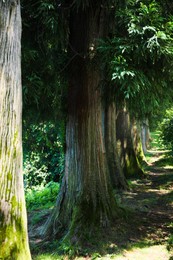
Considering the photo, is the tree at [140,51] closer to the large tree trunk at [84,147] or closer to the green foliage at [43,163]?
the large tree trunk at [84,147]

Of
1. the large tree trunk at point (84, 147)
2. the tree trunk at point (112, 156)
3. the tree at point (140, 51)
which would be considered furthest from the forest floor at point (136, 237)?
the tree at point (140, 51)

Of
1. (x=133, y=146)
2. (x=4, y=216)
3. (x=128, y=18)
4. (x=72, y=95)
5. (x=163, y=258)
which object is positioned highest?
(x=128, y=18)

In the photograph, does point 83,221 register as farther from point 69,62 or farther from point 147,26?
point 147,26

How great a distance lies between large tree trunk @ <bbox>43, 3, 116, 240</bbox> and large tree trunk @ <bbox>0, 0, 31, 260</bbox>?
9.17 ft

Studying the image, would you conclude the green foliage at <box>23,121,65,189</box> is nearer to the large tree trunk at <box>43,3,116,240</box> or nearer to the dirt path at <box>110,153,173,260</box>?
the dirt path at <box>110,153,173,260</box>

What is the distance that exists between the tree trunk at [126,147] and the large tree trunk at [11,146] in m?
9.86

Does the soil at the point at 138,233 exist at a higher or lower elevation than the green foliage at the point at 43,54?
lower

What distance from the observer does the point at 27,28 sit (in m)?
6.14

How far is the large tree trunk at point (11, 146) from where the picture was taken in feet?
9.83

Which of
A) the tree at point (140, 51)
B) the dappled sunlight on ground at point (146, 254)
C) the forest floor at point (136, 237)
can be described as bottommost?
the dappled sunlight on ground at point (146, 254)

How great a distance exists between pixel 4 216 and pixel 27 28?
444 cm

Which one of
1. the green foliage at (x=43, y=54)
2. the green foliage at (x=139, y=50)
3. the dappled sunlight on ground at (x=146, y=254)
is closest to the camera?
the green foliage at (x=139, y=50)

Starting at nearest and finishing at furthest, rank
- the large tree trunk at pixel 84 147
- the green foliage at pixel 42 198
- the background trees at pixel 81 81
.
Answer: the background trees at pixel 81 81
the large tree trunk at pixel 84 147
the green foliage at pixel 42 198

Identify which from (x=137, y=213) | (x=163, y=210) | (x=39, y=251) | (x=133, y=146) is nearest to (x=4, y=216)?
(x=39, y=251)
